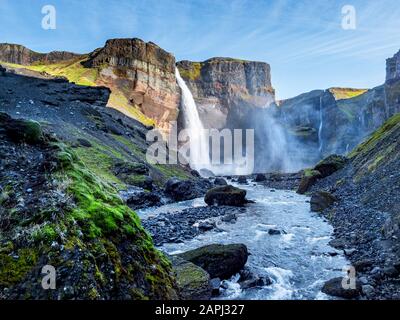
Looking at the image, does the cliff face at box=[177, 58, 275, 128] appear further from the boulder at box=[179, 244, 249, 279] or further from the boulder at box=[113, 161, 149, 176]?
the boulder at box=[179, 244, 249, 279]

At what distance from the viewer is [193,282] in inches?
485

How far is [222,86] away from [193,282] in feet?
512

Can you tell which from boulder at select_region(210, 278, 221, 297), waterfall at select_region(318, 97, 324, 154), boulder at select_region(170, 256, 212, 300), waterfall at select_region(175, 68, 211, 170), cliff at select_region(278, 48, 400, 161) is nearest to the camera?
boulder at select_region(170, 256, 212, 300)

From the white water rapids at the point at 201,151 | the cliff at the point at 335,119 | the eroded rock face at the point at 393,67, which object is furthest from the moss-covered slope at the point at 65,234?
the eroded rock face at the point at 393,67

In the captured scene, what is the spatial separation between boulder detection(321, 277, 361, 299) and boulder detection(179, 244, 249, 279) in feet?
12.9

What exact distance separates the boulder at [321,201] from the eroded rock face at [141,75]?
87.6 m

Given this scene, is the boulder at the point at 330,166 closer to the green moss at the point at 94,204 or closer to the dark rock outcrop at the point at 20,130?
the green moss at the point at 94,204

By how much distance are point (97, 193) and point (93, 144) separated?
1694 inches

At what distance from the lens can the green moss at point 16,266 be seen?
21.9 ft

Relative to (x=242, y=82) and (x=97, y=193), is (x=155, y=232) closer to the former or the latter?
(x=97, y=193)

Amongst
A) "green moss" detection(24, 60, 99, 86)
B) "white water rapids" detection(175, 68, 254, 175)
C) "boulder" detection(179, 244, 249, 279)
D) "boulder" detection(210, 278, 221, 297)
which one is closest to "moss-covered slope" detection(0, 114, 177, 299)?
"boulder" detection(210, 278, 221, 297)

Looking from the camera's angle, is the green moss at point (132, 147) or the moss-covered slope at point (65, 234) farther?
the green moss at point (132, 147)

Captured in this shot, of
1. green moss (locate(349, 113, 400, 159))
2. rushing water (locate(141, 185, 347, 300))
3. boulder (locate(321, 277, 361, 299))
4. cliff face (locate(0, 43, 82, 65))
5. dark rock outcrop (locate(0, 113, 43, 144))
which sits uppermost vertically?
cliff face (locate(0, 43, 82, 65))

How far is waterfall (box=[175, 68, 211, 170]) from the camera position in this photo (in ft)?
417
